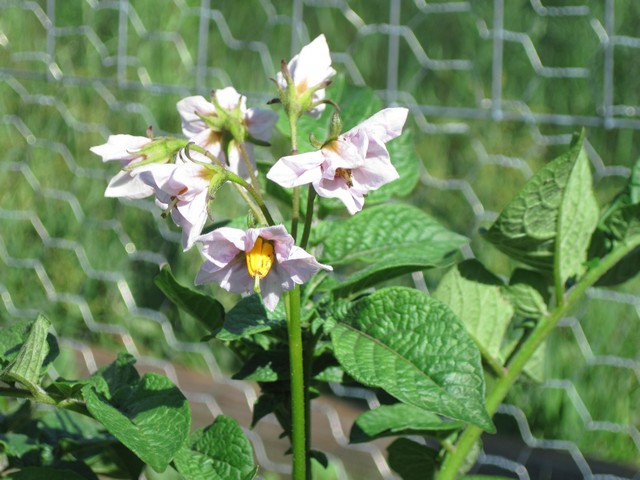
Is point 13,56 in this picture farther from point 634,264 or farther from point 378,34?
point 634,264

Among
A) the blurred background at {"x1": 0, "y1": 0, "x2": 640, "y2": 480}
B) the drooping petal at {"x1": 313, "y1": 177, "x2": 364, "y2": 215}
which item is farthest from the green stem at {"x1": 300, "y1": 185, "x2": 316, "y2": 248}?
the blurred background at {"x1": 0, "y1": 0, "x2": 640, "y2": 480}

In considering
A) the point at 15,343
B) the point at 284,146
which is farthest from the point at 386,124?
the point at 284,146

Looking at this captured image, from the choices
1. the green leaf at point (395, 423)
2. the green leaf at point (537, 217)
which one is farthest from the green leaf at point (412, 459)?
the green leaf at point (537, 217)

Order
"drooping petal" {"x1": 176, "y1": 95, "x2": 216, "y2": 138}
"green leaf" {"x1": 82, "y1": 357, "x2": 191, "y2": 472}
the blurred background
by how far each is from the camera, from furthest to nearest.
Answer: the blurred background, "drooping petal" {"x1": 176, "y1": 95, "x2": 216, "y2": 138}, "green leaf" {"x1": 82, "y1": 357, "x2": 191, "y2": 472}

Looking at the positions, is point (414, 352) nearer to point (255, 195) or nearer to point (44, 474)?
point (255, 195)

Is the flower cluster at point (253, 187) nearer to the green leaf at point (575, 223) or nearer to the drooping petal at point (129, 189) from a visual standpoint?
the drooping petal at point (129, 189)

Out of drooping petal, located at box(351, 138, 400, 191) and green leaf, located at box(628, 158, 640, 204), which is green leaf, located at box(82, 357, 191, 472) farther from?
green leaf, located at box(628, 158, 640, 204)
